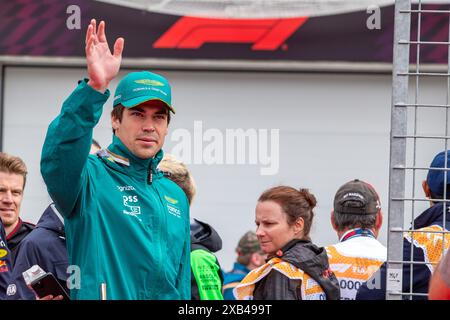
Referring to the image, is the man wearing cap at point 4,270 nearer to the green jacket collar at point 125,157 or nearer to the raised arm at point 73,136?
the green jacket collar at point 125,157

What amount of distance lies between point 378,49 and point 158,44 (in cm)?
229

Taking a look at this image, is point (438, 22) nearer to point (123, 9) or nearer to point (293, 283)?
point (123, 9)

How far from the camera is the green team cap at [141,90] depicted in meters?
3.99

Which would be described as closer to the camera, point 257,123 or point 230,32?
point 230,32

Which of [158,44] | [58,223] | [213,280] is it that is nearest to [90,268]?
[58,223]

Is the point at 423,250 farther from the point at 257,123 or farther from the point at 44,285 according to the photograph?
the point at 257,123

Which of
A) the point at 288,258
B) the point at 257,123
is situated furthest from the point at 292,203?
the point at 257,123

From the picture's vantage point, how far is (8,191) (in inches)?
224

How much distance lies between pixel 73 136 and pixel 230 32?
6.91 meters

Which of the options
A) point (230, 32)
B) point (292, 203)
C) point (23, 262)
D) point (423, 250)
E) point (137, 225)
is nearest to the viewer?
point (137, 225)

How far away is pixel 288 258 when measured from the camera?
4.43m

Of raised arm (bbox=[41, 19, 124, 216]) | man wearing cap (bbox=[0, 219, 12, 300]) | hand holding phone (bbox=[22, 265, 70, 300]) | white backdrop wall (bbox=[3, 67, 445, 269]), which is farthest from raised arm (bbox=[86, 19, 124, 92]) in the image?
white backdrop wall (bbox=[3, 67, 445, 269])

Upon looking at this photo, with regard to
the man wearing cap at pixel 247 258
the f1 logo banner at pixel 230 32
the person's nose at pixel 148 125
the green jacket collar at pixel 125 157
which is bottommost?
the man wearing cap at pixel 247 258

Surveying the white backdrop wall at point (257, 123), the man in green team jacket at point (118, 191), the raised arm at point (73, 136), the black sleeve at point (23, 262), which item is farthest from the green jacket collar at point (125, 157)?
the white backdrop wall at point (257, 123)
